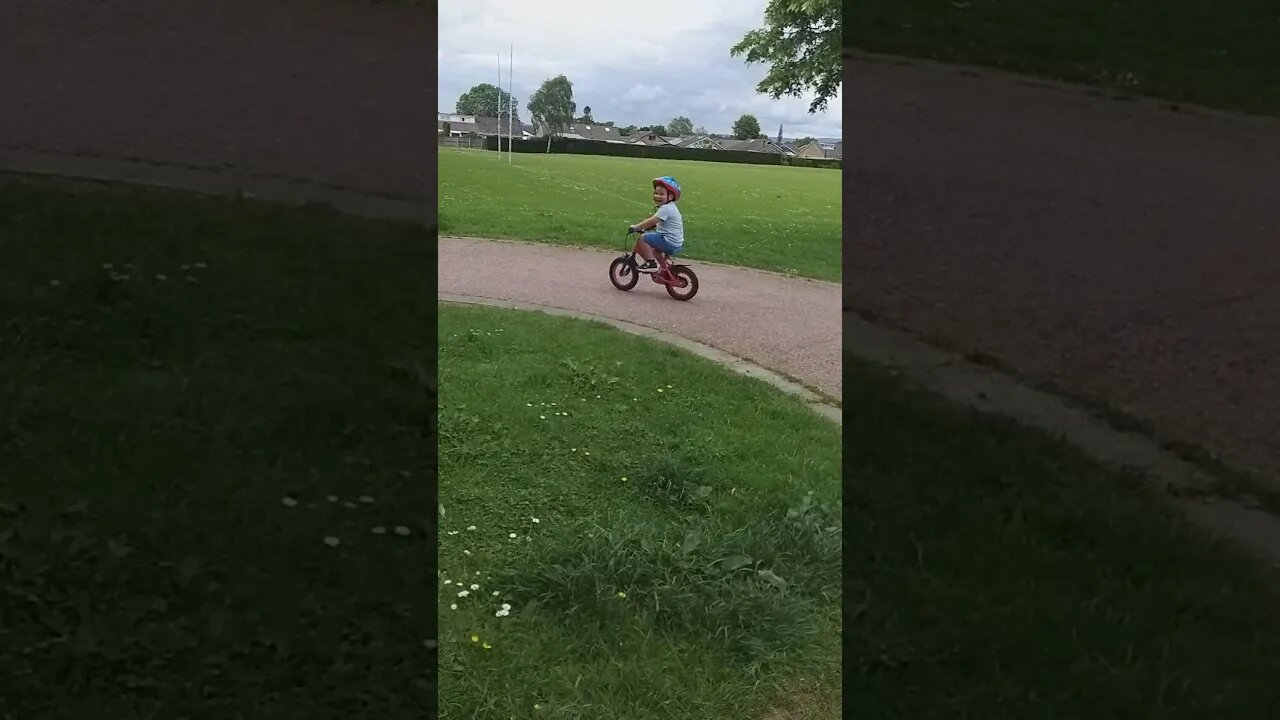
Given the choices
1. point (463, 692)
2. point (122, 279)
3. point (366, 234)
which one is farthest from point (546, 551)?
point (122, 279)

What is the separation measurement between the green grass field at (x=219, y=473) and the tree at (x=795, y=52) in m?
9.91

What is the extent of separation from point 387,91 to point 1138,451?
315 cm

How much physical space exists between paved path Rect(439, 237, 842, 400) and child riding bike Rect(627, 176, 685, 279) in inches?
12.4

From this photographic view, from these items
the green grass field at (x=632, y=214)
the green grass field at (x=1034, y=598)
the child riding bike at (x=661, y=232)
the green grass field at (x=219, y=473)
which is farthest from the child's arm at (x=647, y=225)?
the green grass field at (x=1034, y=598)

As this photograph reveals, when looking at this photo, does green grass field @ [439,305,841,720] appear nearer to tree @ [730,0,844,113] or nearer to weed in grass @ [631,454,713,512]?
weed in grass @ [631,454,713,512]

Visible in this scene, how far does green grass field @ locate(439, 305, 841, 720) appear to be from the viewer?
269cm

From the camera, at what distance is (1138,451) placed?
Answer: 3.96 meters

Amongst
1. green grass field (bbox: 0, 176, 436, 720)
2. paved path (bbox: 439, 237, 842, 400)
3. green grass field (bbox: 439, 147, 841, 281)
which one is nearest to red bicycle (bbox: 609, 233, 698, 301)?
paved path (bbox: 439, 237, 842, 400)

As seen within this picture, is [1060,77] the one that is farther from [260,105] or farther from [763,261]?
[260,105]

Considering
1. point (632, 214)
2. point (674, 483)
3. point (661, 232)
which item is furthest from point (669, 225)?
point (632, 214)

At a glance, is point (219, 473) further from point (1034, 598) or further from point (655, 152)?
point (655, 152)

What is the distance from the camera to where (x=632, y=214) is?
16.0m

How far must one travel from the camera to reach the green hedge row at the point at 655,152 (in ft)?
150

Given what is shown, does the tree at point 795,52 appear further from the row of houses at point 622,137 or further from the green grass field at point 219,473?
the row of houses at point 622,137
